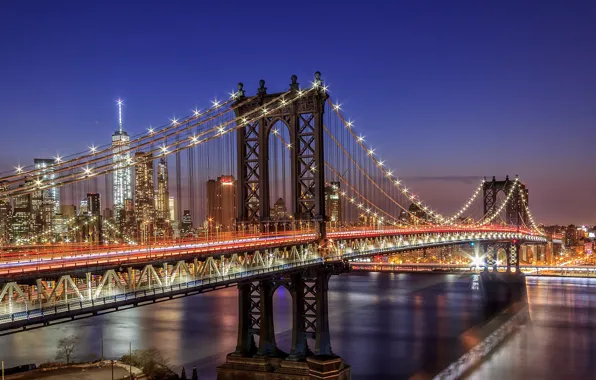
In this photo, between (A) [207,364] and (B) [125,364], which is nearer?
(B) [125,364]

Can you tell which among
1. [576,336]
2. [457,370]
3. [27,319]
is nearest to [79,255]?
[27,319]

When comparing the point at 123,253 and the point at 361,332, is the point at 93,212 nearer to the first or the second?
the point at 123,253

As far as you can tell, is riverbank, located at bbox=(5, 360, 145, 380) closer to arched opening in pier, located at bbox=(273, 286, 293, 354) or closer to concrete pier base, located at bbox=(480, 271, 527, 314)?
arched opening in pier, located at bbox=(273, 286, 293, 354)

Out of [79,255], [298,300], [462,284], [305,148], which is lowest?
[462,284]

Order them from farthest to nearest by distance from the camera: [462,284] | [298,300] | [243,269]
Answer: [462,284]
[298,300]
[243,269]

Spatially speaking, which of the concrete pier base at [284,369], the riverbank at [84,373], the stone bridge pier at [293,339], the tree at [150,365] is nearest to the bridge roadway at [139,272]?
the stone bridge pier at [293,339]

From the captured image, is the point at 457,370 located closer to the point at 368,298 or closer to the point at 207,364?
the point at 207,364

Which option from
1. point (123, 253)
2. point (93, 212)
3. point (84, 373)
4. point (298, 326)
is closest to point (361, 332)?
point (298, 326)
